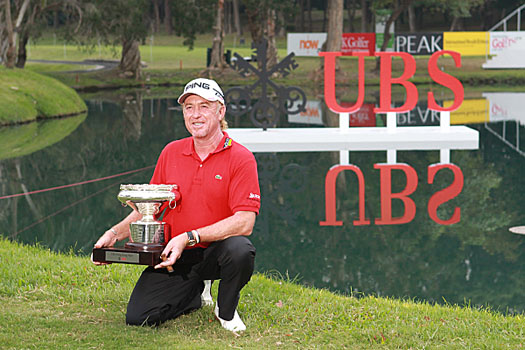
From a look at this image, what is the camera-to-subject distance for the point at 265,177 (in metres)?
11.8

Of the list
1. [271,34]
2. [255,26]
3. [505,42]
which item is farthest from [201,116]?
[505,42]

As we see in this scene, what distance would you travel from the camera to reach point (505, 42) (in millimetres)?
38531

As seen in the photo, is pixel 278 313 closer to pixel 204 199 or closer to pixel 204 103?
pixel 204 199

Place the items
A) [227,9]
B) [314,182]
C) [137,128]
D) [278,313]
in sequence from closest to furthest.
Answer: [278,313] < [314,182] < [137,128] < [227,9]

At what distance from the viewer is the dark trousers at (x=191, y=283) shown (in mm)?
4387

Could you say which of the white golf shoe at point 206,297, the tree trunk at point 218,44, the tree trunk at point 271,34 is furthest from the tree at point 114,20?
the white golf shoe at point 206,297

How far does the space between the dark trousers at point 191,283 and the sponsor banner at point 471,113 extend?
1571 centimetres

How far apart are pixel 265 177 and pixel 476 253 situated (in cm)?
481

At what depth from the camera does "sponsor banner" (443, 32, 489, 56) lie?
39.2 metres

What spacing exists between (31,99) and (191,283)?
18.6 meters

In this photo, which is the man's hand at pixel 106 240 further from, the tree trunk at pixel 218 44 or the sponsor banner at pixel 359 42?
the sponsor banner at pixel 359 42

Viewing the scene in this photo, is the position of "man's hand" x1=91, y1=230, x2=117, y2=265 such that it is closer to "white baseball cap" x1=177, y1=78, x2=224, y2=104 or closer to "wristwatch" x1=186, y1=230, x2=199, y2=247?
"wristwatch" x1=186, y1=230, x2=199, y2=247

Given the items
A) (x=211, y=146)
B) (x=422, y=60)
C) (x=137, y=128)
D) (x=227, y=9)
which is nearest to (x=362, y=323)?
(x=211, y=146)

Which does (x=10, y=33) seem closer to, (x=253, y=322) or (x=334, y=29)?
(x=334, y=29)
